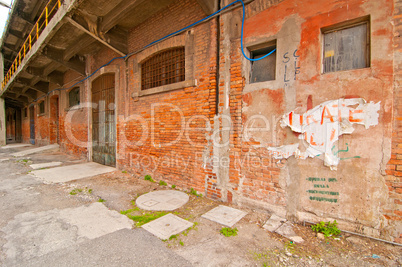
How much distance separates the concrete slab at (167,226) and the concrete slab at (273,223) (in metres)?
1.26

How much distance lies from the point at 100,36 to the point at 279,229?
672 cm

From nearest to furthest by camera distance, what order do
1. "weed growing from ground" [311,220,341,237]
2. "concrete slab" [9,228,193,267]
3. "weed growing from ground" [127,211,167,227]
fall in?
"concrete slab" [9,228,193,267], "weed growing from ground" [311,220,341,237], "weed growing from ground" [127,211,167,227]

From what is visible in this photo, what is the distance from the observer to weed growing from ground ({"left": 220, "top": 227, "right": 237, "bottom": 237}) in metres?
2.81

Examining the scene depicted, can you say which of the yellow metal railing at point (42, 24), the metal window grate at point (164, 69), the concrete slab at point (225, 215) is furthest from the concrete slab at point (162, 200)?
the yellow metal railing at point (42, 24)

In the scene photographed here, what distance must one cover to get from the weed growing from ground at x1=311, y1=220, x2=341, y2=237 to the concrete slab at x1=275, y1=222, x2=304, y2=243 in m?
0.34

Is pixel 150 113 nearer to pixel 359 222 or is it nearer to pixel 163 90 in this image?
pixel 163 90

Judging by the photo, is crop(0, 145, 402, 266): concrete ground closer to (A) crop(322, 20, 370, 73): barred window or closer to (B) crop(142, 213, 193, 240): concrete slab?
(B) crop(142, 213, 193, 240): concrete slab

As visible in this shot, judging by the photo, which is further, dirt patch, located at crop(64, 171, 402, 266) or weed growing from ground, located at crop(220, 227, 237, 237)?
weed growing from ground, located at crop(220, 227, 237, 237)

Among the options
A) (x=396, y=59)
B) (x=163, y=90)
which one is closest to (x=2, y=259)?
(x=163, y=90)

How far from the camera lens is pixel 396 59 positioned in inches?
95.1

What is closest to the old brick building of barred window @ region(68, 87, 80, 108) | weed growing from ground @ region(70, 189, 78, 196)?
Result: weed growing from ground @ region(70, 189, 78, 196)

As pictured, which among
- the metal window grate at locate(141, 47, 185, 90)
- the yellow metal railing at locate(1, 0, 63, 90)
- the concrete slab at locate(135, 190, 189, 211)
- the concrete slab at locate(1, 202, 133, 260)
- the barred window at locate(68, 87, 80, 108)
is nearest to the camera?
the concrete slab at locate(1, 202, 133, 260)

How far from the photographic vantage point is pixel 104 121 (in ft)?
24.9

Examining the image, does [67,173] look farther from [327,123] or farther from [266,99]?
[327,123]
